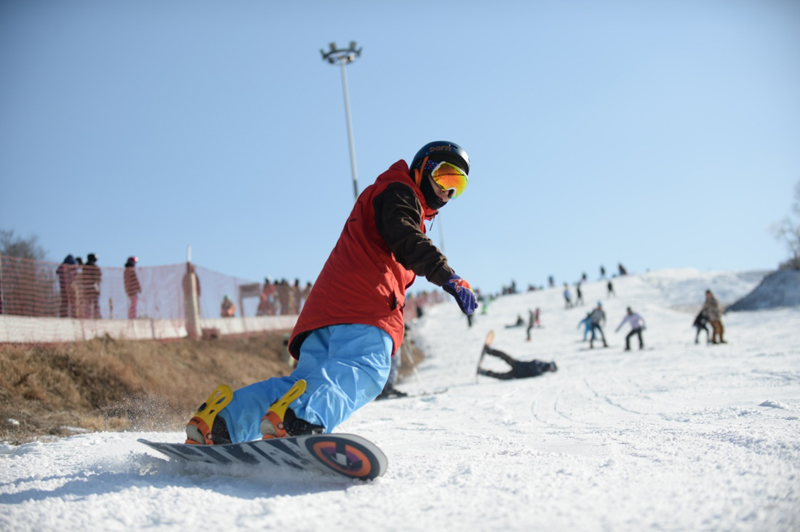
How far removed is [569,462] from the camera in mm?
2703

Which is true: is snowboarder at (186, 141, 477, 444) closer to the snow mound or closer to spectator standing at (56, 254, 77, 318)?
spectator standing at (56, 254, 77, 318)

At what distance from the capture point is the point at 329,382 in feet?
8.74

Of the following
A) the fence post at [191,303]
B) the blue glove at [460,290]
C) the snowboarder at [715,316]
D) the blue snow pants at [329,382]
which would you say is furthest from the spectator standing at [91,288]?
the snowboarder at [715,316]

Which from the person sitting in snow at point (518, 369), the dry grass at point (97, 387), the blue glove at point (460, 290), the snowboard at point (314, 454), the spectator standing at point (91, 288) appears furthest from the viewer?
the person sitting in snow at point (518, 369)

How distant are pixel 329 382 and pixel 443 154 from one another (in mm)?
1424

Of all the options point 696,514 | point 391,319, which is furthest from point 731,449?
point 391,319

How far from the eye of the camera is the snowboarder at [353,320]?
2672 mm

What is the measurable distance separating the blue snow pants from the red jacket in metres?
0.07

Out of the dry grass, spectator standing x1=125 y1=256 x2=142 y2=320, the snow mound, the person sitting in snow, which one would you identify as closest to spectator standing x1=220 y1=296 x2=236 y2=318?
spectator standing x1=125 y1=256 x2=142 y2=320

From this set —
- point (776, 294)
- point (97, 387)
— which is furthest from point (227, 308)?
point (776, 294)

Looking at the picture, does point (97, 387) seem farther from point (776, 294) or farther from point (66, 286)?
point (776, 294)

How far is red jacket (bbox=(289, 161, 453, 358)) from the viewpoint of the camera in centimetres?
285

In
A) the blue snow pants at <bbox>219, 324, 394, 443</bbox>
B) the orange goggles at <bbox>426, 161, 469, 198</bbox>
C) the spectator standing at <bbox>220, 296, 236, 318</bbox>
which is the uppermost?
the orange goggles at <bbox>426, 161, 469, 198</bbox>

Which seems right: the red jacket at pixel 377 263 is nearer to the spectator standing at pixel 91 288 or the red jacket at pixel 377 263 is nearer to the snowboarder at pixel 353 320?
the snowboarder at pixel 353 320
